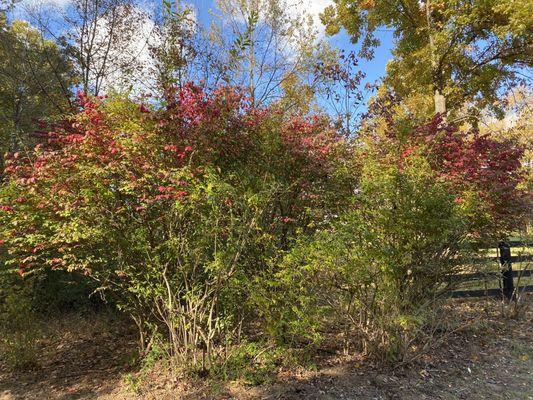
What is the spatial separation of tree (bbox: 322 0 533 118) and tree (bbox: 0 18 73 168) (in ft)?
25.1

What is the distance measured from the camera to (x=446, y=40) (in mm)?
8758

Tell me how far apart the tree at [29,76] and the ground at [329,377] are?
6489 mm

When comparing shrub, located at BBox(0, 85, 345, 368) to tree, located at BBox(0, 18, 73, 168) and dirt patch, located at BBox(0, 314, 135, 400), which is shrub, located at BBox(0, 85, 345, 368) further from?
tree, located at BBox(0, 18, 73, 168)

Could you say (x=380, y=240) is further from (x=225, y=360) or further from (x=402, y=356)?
(x=225, y=360)

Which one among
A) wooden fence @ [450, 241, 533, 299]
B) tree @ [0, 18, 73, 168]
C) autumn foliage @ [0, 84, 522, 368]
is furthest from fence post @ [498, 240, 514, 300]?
tree @ [0, 18, 73, 168]

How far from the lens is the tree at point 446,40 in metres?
8.67

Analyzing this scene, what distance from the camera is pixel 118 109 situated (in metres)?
4.27

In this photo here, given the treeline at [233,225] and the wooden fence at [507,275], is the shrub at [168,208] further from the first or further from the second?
the wooden fence at [507,275]

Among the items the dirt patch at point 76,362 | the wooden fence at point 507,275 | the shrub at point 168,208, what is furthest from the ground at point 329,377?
the wooden fence at point 507,275

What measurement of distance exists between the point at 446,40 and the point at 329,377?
8.16 m

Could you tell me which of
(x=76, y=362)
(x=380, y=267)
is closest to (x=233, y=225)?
(x=380, y=267)

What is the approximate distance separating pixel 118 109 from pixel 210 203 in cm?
168

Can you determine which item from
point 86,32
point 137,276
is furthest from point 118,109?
point 86,32

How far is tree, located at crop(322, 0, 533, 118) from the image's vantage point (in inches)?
341
